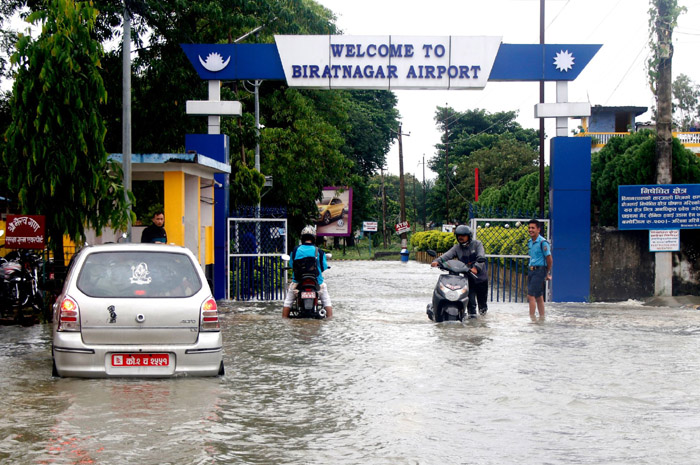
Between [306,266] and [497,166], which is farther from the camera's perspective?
[497,166]

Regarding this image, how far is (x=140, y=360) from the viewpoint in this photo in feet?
27.7

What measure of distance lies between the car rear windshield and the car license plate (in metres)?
0.58

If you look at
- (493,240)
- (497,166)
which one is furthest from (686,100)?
(493,240)

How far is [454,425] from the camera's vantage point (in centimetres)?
717

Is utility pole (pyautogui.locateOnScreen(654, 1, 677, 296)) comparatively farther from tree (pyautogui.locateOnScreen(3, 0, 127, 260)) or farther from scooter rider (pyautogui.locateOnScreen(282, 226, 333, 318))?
tree (pyautogui.locateOnScreen(3, 0, 127, 260))

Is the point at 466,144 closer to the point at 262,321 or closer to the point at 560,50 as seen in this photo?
the point at 560,50

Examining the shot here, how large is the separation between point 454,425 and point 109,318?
3.43m

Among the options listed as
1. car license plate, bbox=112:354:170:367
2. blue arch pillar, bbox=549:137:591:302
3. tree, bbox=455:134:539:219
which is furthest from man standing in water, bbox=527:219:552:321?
tree, bbox=455:134:539:219

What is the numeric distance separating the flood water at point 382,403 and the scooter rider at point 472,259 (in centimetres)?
175

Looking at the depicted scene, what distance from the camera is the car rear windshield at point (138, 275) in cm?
862

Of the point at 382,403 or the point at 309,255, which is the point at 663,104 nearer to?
the point at 309,255

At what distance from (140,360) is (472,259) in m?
7.82

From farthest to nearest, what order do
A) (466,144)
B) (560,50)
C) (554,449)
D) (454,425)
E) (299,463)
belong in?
(466,144)
(560,50)
(454,425)
(554,449)
(299,463)

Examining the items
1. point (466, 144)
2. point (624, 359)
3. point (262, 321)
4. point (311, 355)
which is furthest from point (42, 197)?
point (466, 144)
